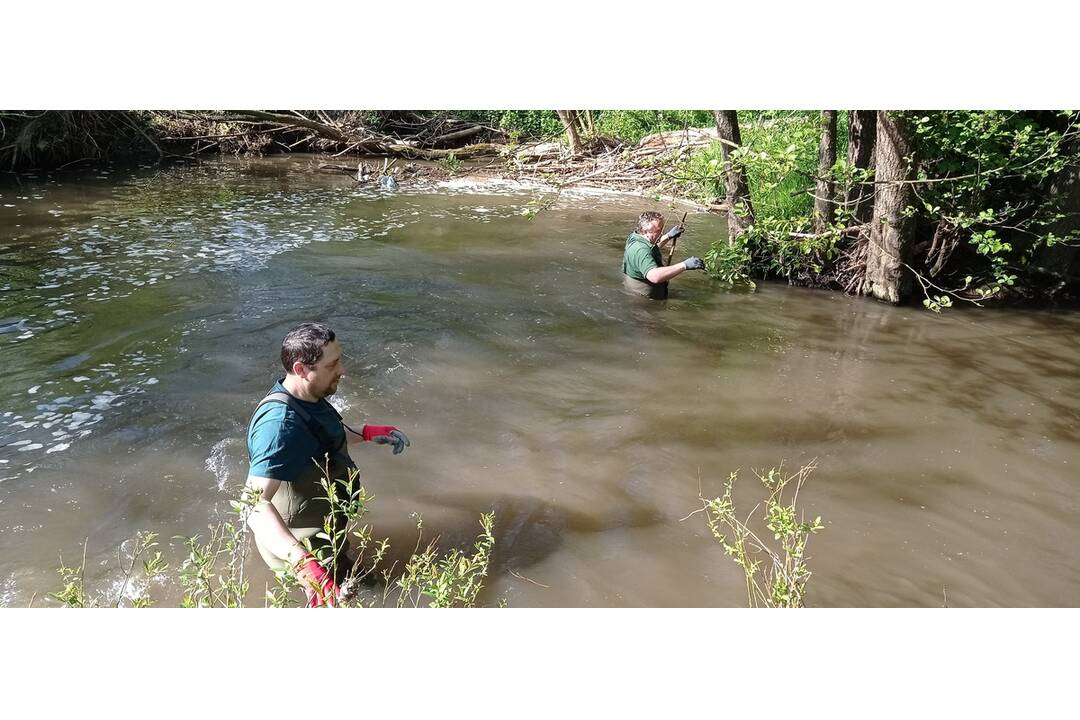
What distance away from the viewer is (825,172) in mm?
9180

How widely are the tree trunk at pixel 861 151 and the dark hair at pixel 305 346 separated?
726 cm

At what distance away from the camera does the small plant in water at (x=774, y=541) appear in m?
3.44

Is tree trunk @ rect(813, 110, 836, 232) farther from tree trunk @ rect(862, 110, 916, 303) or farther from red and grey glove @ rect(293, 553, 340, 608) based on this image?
red and grey glove @ rect(293, 553, 340, 608)

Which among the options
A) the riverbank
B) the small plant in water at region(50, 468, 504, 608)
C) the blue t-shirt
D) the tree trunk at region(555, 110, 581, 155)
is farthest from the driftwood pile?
the blue t-shirt

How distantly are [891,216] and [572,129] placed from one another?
35.7ft

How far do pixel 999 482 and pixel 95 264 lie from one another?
11.1 metres

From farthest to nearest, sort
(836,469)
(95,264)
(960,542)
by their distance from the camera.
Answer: (95,264) < (836,469) < (960,542)

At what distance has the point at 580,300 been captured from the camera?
9734 millimetres

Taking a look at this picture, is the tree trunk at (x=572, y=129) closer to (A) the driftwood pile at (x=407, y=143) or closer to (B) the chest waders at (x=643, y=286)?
(A) the driftwood pile at (x=407, y=143)

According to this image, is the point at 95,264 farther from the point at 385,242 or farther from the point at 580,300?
the point at 580,300

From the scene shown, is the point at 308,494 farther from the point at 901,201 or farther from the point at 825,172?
the point at 901,201

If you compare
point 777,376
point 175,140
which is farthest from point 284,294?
point 175,140

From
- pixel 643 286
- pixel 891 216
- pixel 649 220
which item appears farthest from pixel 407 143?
pixel 891 216

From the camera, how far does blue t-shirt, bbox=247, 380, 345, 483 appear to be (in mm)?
3676
